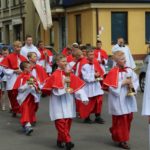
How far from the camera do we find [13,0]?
1903 inches

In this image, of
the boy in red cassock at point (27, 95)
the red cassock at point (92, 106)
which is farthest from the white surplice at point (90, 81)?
the boy in red cassock at point (27, 95)

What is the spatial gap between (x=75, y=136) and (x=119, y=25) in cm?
2411

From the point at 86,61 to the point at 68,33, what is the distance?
81.8 feet

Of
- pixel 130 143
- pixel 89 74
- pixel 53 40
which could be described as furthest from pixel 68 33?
pixel 130 143

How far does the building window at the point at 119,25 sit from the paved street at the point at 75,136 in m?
21.2

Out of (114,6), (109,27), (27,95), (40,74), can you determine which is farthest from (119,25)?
(27,95)

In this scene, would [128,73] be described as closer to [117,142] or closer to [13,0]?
[117,142]

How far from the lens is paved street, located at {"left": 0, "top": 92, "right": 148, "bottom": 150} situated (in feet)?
29.7

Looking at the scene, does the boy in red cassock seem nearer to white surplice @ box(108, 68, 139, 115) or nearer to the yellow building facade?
white surplice @ box(108, 68, 139, 115)

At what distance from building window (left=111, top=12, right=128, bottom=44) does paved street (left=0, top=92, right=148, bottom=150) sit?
69.5 ft

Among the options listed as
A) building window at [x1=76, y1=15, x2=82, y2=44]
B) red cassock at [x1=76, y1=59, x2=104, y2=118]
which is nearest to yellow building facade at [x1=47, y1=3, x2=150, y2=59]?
building window at [x1=76, y1=15, x2=82, y2=44]

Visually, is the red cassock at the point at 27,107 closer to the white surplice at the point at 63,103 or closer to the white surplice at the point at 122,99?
the white surplice at the point at 63,103

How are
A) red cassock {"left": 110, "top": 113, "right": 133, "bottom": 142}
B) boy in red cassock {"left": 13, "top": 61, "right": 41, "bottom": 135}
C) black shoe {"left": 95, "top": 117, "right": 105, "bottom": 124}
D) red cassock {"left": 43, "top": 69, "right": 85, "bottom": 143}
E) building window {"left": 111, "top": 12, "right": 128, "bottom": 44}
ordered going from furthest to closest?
1. building window {"left": 111, "top": 12, "right": 128, "bottom": 44}
2. black shoe {"left": 95, "top": 117, "right": 105, "bottom": 124}
3. boy in red cassock {"left": 13, "top": 61, "right": 41, "bottom": 135}
4. red cassock {"left": 110, "top": 113, "right": 133, "bottom": 142}
5. red cassock {"left": 43, "top": 69, "right": 85, "bottom": 143}

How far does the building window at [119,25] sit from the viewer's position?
1307 inches
